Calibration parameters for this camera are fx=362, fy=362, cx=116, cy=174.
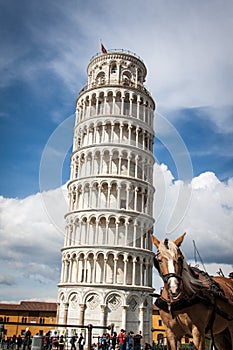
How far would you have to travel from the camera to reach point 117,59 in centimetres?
5209

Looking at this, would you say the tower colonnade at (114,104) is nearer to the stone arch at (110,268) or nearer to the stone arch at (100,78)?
the stone arch at (100,78)

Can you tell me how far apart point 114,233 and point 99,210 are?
10.7ft

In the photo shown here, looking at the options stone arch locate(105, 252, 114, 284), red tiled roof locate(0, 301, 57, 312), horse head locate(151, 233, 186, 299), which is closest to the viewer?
horse head locate(151, 233, 186, 299)

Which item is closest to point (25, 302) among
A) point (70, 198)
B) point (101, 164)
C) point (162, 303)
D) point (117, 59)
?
point (70, 198)

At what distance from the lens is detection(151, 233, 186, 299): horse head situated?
210 inches

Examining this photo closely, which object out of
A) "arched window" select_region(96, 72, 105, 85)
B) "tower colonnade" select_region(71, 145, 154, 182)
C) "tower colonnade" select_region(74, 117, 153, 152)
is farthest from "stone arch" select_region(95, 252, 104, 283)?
"arched window" select_region(96, 72, 105, 85)

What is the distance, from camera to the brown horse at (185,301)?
5.49 m

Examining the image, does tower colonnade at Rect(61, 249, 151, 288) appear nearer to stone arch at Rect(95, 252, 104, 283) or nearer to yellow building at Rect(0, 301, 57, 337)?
stone arch at Rect(95, 252, 104, 283)

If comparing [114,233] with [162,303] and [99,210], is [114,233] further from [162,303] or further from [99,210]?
[162,303]

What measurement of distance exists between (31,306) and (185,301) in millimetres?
75092

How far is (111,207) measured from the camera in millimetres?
43312

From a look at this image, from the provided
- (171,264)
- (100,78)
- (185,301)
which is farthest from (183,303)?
(100,78)

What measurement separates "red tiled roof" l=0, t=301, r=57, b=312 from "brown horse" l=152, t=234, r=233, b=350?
71.3 metres

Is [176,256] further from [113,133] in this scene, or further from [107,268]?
[113,133]
